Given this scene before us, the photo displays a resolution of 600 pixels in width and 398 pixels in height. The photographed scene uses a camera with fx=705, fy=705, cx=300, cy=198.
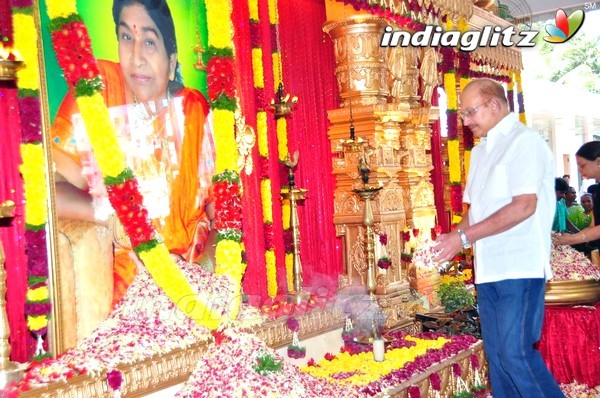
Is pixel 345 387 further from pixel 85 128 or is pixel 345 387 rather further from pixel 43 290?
pixel 85 128

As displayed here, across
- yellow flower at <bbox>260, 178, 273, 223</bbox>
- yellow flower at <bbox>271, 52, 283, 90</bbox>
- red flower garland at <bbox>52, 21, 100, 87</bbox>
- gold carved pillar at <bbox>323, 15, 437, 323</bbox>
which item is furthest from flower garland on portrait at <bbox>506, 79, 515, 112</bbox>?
red flower garland at <bbox>52, 21, 100, 87</bbox>

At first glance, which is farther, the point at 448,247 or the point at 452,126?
the point at 452,126

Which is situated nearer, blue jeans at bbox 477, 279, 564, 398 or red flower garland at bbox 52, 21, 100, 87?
blue jeans at bbox 477, 279, 564, 398

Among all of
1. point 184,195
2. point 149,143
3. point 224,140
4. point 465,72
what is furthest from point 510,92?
point 149,143

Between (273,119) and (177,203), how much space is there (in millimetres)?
1660

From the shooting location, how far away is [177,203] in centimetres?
623

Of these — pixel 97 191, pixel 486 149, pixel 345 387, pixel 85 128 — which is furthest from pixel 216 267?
pixel 486 149

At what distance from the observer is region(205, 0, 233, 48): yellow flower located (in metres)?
6.35

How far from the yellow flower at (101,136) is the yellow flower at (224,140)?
1.22 metres

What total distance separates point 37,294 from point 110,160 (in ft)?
3.55

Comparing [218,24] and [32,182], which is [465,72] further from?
[32,182]

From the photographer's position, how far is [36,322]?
16.0ft

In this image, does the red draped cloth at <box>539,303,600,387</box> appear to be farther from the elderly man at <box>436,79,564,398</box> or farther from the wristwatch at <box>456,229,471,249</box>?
the wristwatch at <box>456,229,471,249</box>

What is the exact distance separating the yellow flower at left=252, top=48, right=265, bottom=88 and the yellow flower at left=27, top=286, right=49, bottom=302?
310 centimetres
